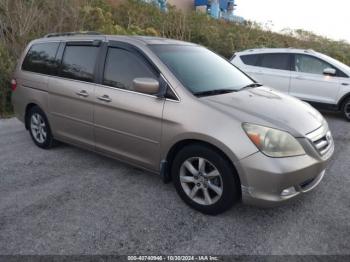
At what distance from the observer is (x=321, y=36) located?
66.8ft

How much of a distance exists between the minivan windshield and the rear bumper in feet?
3.14

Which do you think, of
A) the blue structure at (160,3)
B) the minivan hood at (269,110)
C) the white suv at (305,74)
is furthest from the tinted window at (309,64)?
the blue structure at (160,3)

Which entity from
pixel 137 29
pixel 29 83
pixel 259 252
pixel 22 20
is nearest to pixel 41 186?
pixel 29 83

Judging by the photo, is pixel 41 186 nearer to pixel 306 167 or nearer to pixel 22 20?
pixel 306 167

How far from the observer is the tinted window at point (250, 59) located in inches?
328

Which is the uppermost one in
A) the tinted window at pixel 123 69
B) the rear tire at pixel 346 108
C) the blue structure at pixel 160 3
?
the blue structure at pixel 160 3

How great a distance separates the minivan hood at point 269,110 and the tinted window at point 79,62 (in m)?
1.64

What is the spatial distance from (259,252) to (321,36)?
2088cm

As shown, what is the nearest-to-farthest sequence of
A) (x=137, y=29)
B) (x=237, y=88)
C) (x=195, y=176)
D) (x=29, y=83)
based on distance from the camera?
(x=195, y=176) < (x=237, y=88) < (x=29, y=83) < (x=137, y=29)

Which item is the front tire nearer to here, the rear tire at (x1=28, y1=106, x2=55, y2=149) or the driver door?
the driver door

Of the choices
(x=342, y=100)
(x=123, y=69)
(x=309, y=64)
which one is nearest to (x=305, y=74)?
(x=309, y=64)

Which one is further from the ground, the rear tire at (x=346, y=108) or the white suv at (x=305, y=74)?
the white suv at (x=305, y=74)

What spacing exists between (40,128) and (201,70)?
109 inches

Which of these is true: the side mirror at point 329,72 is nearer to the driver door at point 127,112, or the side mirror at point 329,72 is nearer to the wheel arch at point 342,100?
the wheel arch at point 342,100
